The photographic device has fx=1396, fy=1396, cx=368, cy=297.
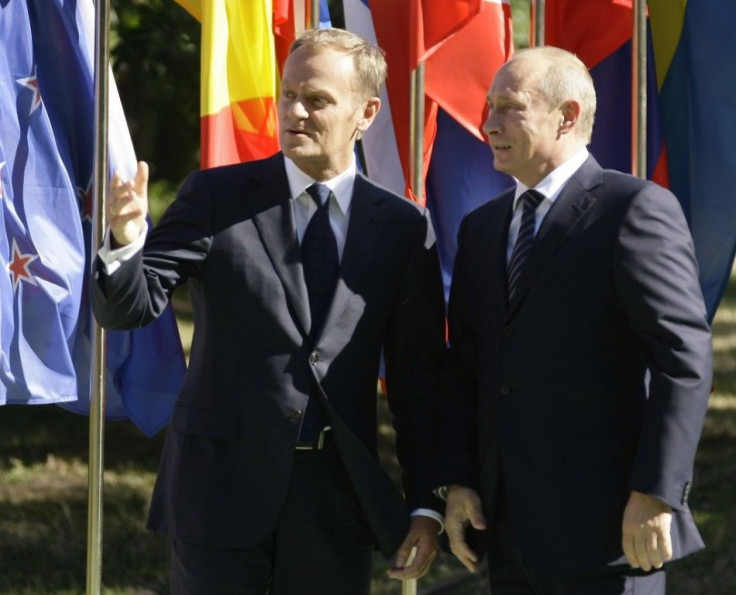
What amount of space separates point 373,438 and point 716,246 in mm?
2508

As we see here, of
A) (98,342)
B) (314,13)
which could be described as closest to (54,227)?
(98,342)

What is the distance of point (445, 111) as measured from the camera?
611 centimetres

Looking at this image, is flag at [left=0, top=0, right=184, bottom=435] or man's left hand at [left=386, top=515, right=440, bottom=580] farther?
flag at [left=0, top=0, right=184, bottom=435]

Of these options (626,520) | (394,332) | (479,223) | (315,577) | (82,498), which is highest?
(479,223)

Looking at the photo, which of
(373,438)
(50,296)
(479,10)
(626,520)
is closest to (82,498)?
(50,296)

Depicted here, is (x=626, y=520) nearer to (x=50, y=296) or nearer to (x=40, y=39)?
(x=50, y=296)

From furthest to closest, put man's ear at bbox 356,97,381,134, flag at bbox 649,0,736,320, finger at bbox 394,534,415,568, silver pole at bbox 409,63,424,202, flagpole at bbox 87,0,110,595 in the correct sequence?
1. flag at bbox 649,0,736,320
2. silver pole at bbox 409,63,424,202
3. flagpole at bbox 87,0,110,595
4. man's ear at bbox 356,97,381,134
5. finger at bbox 394,534,415,568

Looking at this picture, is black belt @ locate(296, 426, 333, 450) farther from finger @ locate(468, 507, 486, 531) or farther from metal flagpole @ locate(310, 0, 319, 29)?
metal flagpole @ locate(310, 0, 319, 29)

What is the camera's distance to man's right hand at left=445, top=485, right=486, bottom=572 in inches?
143

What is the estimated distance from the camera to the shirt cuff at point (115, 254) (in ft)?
10.9

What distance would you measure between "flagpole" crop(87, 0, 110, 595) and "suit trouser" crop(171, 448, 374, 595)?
1.38 metres

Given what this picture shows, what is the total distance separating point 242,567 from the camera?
3.58 metres

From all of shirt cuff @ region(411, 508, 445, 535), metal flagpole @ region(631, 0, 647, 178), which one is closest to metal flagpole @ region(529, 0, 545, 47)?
metal flagpole @ region(631, 0, 647, 178)

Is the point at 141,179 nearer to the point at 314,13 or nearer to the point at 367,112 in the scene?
the point at 367,112
